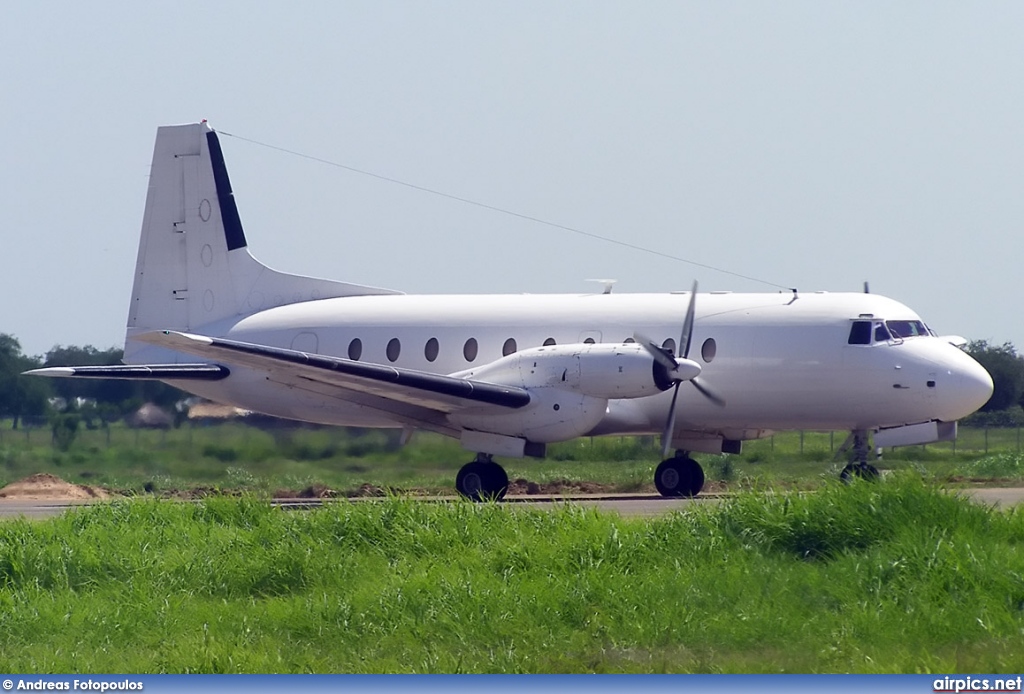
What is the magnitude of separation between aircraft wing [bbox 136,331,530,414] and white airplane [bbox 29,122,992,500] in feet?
0.10

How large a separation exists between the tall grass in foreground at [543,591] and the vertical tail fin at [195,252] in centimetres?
1157

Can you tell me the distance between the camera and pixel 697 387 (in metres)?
21.0

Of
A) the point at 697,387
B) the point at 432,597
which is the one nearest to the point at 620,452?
the point at 697,387

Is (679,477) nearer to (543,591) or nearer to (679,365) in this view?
(679,365)

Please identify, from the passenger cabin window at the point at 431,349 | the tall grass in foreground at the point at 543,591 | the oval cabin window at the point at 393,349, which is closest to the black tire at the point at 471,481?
the passenger cabin window at the point at 431,349

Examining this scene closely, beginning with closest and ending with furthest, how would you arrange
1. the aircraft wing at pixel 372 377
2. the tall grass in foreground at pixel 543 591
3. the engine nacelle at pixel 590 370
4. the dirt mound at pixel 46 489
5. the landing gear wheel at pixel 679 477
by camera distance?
the tall grass in foreground at pixel 543 591 → the engine nacelle at pixel 590 370 → the aircraft wing at pixel 372 377 → the landing gear wheel at pixel 679 477 → the dirt mound at pixel 46 489

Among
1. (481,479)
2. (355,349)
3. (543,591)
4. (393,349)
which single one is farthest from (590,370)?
(543,591)

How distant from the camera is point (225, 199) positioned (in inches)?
1027

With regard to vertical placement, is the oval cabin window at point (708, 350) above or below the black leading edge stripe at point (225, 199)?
below

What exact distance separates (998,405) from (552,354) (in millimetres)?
21889

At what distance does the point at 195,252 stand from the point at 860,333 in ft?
41.1

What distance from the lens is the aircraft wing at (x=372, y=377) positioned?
19964 mm

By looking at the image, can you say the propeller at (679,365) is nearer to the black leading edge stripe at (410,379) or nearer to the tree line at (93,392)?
the black leading edge stripe at (410,379)

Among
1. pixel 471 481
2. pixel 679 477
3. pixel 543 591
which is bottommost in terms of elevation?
pixel 543 591
